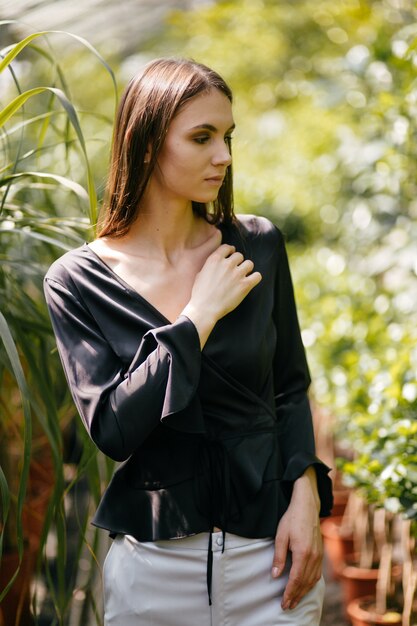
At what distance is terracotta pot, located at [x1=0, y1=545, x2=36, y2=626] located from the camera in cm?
253

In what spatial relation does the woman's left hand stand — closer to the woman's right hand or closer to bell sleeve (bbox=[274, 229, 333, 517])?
bell sleeve (bbox=[274, 229, 333, 517])

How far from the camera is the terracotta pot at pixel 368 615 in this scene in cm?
255

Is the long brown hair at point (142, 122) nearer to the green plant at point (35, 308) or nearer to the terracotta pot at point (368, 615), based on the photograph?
the green plant at point (35, 308)

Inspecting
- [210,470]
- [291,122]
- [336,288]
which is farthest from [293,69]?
[210,470]

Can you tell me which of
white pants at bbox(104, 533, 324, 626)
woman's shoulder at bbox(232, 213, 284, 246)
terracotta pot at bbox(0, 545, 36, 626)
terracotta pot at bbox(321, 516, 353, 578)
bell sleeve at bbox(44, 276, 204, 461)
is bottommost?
terracotta pot at bbox(321, 516, 353, 578)

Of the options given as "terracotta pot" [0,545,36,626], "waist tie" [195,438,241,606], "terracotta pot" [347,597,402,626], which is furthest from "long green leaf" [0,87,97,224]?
"terracotta pot" [347,597,402,626]

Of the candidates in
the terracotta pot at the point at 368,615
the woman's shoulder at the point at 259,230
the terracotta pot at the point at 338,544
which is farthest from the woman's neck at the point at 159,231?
the terracotta pot at the point at 338,544

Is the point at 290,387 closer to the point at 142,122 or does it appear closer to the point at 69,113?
the point at 142,122

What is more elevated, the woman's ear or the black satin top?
the woman's ear

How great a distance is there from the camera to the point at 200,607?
1.46m

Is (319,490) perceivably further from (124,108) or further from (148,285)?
(124,108)

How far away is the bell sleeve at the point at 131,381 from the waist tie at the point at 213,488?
7 cm

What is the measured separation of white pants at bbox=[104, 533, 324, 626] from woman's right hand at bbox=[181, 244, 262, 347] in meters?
0.37

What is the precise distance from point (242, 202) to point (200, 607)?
462cm
